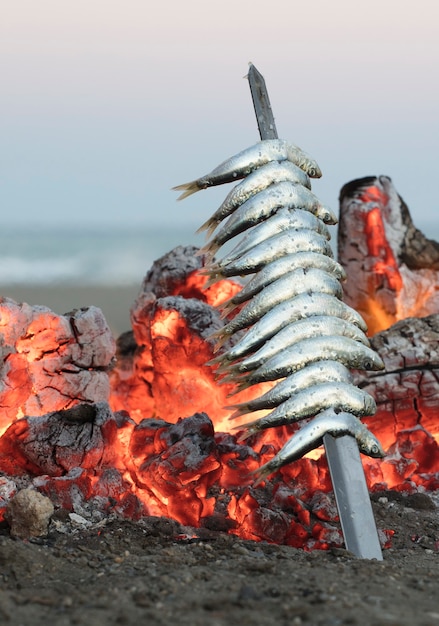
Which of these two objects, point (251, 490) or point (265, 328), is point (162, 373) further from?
point (265, 328)

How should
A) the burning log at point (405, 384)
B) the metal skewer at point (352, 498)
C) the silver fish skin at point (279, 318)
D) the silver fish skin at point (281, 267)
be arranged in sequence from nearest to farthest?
the metal skewer at point (352, 498) < the silver fish skin at point (279, 318) < the silver fish skin at point (281, 267) < the burning log at point (405, 384)

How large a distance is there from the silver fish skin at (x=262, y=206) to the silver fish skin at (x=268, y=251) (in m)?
0.16

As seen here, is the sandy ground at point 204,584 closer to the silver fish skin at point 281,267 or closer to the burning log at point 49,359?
the silver fish skin at point 281,267

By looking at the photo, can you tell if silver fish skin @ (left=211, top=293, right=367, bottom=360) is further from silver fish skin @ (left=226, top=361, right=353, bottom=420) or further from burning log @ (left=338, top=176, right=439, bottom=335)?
burning log @ (left=338, top=176, right=439, bottom=335)

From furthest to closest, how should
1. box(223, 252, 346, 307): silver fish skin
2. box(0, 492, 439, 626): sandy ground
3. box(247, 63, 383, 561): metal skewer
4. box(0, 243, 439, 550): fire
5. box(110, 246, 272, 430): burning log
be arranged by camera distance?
box(110, 246, 272, 430): burning log
box(0, 243, 439, 550): fire
box(223, 252, 346, 307): silver fish skin
box(247, 63, 383, 561): metal skewer
box(0, 492, 439, 626): sandy ground

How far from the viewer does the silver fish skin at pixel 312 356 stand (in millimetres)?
4797

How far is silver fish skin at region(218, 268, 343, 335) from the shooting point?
500 centimetres

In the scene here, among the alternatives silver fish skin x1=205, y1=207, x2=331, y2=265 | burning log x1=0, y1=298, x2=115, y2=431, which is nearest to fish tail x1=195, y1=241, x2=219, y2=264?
silver fish skin x1=205, y1=207, x2=331, y2=265

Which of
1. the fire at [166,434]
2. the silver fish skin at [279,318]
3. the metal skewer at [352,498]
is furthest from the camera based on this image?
the fire at [166,434]

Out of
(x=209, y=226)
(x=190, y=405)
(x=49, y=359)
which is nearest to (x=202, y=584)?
(x=209, y=226)

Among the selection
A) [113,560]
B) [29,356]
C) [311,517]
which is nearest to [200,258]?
[29,356]

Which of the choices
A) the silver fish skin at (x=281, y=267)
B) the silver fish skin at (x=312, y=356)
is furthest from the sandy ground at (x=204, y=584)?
the silver fish skin at (x=281, y=267)

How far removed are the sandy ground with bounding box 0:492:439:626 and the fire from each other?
846mm

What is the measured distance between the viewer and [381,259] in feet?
32.5
